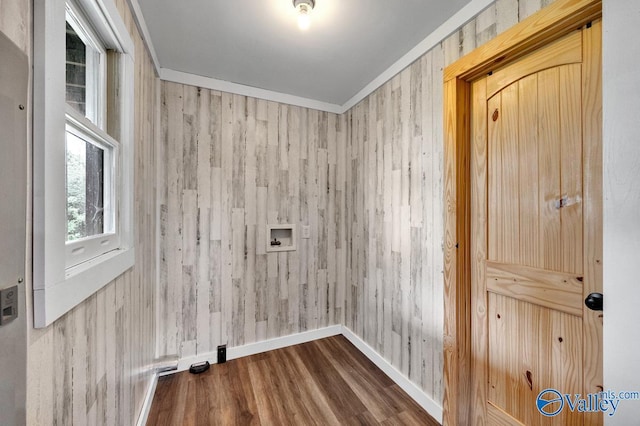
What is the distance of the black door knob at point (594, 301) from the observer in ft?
3.28

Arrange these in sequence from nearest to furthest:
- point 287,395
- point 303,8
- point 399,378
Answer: point 303,8, point 287,395, point 399,378

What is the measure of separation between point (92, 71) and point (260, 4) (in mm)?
968

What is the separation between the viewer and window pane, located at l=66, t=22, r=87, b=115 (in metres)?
0.91

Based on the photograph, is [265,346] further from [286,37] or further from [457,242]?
[286,37]

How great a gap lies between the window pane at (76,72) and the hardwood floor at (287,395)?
1922 mm

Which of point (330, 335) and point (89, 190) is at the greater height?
point (89, 190)

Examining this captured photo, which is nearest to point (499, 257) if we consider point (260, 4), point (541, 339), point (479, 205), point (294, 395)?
point (479, 205)

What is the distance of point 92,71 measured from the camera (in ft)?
3.64

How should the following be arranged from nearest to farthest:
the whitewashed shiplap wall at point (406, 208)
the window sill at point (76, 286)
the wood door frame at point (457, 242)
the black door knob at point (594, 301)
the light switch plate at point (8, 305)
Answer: the light switch plate at point (8, 305)
the window sill at point (76, 286)
the black door knob at point (594, 301)
the wood door frame at point (457, 242)
the whitewashed shiplap wall at point (406, 208)

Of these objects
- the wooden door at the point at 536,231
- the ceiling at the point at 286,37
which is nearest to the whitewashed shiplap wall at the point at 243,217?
the ceiling at the point at 286,37

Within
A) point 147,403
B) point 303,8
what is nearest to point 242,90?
point 303,8

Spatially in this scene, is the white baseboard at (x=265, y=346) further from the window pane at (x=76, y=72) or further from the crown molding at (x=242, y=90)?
the crown molding at (x=242, y=90)

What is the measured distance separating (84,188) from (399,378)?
2344mm

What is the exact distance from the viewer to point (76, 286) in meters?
0.77
